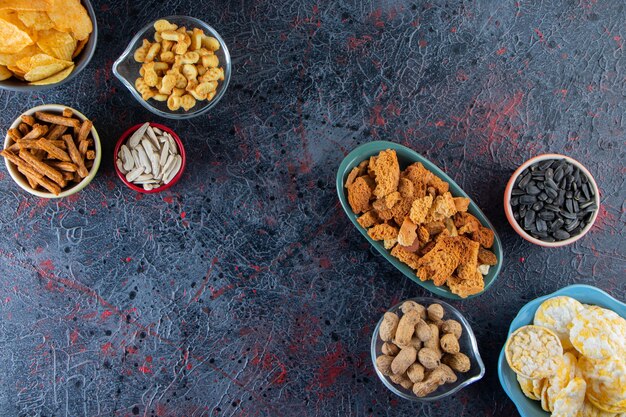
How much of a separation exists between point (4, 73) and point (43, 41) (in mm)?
125

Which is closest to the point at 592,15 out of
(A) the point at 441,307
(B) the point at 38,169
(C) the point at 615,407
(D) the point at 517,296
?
(D) the point at 517,296

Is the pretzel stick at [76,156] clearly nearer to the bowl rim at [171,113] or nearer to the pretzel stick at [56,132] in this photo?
the pretzel stick at [56,132]

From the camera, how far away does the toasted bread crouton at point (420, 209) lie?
49.8 inches

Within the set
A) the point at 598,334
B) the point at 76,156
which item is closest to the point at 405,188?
the point at 598,334

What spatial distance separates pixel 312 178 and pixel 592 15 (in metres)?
0.86

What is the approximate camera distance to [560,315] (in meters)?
1.26

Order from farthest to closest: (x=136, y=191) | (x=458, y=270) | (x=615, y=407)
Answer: (x=136, y=191) → (x=458, y=270) → (x=615, y=407)

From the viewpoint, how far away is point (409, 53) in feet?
4.71

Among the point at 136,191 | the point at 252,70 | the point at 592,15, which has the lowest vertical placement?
the point at 136,191

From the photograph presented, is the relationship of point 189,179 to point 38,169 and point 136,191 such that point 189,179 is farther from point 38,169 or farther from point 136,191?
point 38,169

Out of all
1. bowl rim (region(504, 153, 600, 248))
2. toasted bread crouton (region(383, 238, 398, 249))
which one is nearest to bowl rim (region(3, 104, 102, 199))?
toasted bread crouton (region(383, 238, 398, 249))

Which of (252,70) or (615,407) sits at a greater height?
(252,70)

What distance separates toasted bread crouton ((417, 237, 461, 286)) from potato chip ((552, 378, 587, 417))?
350 mm

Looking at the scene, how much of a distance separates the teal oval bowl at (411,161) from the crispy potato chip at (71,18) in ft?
2.21
